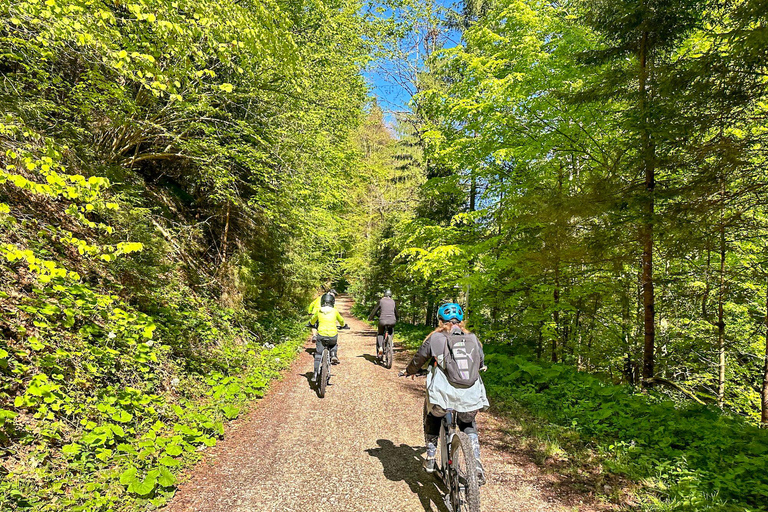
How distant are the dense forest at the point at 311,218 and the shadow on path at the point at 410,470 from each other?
219 centimetres

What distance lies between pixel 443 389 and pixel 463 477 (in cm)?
75

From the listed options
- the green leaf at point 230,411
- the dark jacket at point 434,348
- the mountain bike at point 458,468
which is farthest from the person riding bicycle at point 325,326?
the mountain bike at point 458,468

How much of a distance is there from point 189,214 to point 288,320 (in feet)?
19.9

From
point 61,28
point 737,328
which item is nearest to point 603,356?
point 737,328

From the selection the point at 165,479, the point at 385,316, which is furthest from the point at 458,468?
the point at 385,316

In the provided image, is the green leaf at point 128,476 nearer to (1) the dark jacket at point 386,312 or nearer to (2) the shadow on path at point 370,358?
(1) the dark jacket at point 386,312

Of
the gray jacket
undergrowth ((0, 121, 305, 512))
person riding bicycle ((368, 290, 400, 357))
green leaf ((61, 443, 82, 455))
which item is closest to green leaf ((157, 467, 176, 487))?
undergrowth ((0, 121, 305, 512))

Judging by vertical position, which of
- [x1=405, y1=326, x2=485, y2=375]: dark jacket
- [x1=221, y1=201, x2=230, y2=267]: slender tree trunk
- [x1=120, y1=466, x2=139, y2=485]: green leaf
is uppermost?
[x1=221, y1=201, x2=230, y2=267]: slender tree trunk

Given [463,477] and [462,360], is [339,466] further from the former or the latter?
[462,360]

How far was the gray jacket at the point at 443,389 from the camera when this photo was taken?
11.2 feet

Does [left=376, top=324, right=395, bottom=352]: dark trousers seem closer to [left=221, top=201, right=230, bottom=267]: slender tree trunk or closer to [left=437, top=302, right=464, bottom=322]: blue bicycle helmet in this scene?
[left=221, top=201, right=230, bottom=267]: slender tree trunk

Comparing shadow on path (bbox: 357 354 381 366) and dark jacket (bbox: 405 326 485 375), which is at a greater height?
dark jacket (bbox: 405 326 485 375)

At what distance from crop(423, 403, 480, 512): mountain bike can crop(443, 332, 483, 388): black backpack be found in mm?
335

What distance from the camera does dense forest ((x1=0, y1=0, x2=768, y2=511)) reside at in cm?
389
